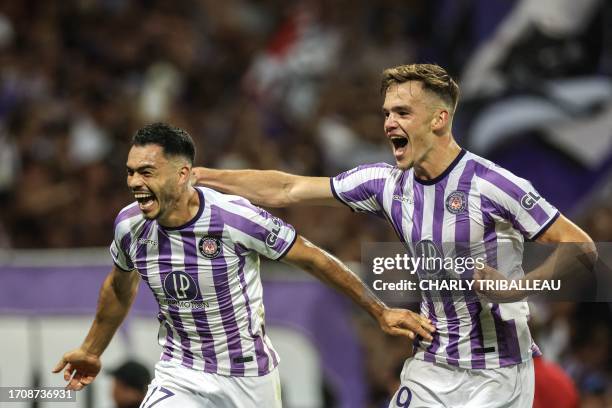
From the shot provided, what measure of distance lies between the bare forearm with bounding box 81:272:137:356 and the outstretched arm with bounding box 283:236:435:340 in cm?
85

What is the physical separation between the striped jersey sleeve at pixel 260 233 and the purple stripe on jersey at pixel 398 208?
1.52 feet

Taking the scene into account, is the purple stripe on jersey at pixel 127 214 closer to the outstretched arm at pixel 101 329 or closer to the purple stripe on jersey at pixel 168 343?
the outstretched arm at pixel 101 329

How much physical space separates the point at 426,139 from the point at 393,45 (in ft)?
19.6

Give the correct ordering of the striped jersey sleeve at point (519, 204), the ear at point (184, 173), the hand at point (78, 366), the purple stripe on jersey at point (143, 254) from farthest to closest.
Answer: the hand at point (78, 366), the purple stripe on jersey at point (143, 254), the ear at point (184, 173), the striped jersey sleeve at point (519, 204)

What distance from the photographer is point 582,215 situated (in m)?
9.38

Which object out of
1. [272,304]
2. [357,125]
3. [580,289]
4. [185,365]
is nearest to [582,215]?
[357,125]

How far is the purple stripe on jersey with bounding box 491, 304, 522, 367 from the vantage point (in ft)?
16.3

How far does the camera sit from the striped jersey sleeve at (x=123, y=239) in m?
5.31

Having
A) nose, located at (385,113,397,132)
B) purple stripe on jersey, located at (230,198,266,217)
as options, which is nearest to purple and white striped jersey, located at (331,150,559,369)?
nose, located at (385,113,397,132)

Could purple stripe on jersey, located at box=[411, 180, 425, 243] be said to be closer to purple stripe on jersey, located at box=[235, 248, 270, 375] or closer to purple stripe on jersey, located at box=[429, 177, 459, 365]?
purple stripe on jersey, located at box=[429, 177, 459, 365]

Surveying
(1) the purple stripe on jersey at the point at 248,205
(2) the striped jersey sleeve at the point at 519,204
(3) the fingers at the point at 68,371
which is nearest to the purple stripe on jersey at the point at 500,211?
(2) the striped jersey sleeve at the point at 519,204

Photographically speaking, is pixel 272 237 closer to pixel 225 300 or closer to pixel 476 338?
pixel 225 300

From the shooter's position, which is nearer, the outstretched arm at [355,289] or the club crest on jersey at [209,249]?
the outstretched arm at [355,289]

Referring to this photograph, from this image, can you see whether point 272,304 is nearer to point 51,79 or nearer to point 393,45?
point 393,45
